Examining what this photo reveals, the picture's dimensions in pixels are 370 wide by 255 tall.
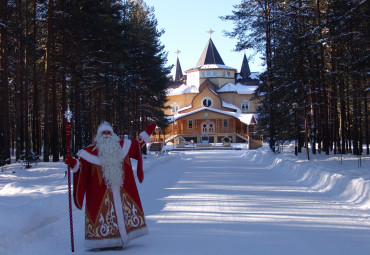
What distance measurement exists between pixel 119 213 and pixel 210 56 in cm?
7100

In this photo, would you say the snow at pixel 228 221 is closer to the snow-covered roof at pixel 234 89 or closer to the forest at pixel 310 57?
the forest at pixel 310 57

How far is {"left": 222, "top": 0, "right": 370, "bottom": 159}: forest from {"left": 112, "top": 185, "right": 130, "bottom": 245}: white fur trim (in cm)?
1136

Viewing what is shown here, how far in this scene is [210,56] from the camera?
246 feet

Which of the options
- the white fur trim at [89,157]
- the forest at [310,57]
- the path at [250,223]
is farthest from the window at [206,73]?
the white fur trim at [89,157]

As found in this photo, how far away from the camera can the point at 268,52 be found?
92.0ft

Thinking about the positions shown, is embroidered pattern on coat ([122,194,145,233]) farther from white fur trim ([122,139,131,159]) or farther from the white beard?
white fur trim ([122,139,131,159])

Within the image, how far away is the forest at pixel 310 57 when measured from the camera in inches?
625

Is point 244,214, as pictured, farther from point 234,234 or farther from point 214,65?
point 214,65

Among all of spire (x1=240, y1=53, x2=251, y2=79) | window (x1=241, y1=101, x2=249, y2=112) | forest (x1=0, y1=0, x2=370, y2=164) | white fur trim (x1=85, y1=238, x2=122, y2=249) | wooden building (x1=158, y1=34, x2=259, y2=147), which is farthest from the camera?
spire (x1=240, y1=53, x2=251, y2=79)

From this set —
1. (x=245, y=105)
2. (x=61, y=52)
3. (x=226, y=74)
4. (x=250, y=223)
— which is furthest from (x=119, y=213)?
(x=226, y=74)

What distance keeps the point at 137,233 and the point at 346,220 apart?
378cm

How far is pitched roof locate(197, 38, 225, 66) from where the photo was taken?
7500cm

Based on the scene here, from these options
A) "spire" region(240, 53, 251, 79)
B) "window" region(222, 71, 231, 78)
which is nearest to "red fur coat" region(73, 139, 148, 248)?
"window" region(222, 71, 231, 78)

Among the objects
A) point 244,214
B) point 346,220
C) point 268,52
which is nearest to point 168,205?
point 244,214
